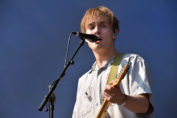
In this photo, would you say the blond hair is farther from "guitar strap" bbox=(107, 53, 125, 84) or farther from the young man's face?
"guitar strap" bbox=(107, 53, 125, 84)

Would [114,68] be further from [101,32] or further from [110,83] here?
[110,83]

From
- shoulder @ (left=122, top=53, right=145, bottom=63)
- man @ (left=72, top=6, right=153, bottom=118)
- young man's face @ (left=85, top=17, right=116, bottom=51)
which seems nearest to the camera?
man @ (left=72, top=6, right=153, bottom=118)

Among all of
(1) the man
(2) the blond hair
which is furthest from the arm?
(2) the blond hair

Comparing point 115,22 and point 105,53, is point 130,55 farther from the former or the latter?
point 115,22

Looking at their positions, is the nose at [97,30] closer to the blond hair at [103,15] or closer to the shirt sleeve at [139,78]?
the blond hair at [103,15]

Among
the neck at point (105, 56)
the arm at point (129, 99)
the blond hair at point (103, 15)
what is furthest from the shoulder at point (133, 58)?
the blond hair at point (103, 15)

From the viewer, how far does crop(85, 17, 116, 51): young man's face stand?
1913 mm

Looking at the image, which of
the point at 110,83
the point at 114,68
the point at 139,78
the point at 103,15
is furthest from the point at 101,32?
the point at 110,83

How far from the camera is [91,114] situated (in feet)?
5.79

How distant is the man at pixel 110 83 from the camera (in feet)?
4.74

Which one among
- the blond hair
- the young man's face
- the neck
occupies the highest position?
the blond hair

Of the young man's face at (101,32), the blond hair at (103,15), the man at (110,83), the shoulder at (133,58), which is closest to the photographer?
the man at (110,83)

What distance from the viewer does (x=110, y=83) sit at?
4.33 feet

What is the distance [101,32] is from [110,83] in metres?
0.71
